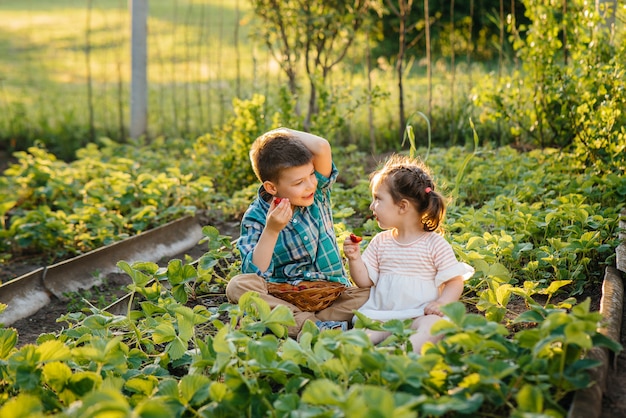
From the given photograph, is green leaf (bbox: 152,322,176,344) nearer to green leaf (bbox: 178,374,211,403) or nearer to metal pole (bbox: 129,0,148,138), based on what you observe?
green leaf (bbox: 178,374,211,403)

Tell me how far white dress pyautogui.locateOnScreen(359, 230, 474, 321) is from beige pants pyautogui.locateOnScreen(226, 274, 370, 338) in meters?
0.07

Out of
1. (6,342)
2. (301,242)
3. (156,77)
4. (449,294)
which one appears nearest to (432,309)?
(449,294)

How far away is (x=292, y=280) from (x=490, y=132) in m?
4.08

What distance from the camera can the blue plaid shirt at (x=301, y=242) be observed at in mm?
3273

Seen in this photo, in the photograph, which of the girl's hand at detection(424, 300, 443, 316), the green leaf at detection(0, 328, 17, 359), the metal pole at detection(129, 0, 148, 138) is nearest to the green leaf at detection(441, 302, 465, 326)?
the girl's hand at detection(424, 300, 443, 316)

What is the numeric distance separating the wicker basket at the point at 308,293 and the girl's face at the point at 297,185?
0.36 metres

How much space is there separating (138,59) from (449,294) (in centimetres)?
548

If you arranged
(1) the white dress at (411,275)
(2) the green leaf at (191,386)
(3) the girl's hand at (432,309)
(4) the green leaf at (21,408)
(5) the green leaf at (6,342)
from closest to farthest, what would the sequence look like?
(4) the green leaf at (21,408) → (2) the green leaf at (191,386) → (5) the green leaf at (6,342) → (3) the girl's hand at (432,309) → (1) the white dress at (411,275)

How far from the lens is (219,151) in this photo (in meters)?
6.46

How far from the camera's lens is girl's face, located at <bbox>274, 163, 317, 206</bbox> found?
311 centimetres

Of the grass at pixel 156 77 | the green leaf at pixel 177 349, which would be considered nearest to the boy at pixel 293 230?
the green leaf at pixel 177 349

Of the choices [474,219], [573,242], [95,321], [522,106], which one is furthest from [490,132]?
[95,321]

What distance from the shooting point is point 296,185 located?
313cm

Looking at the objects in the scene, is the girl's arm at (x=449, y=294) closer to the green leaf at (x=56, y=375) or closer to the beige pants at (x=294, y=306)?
the beige pants at (x=294, y=306)
